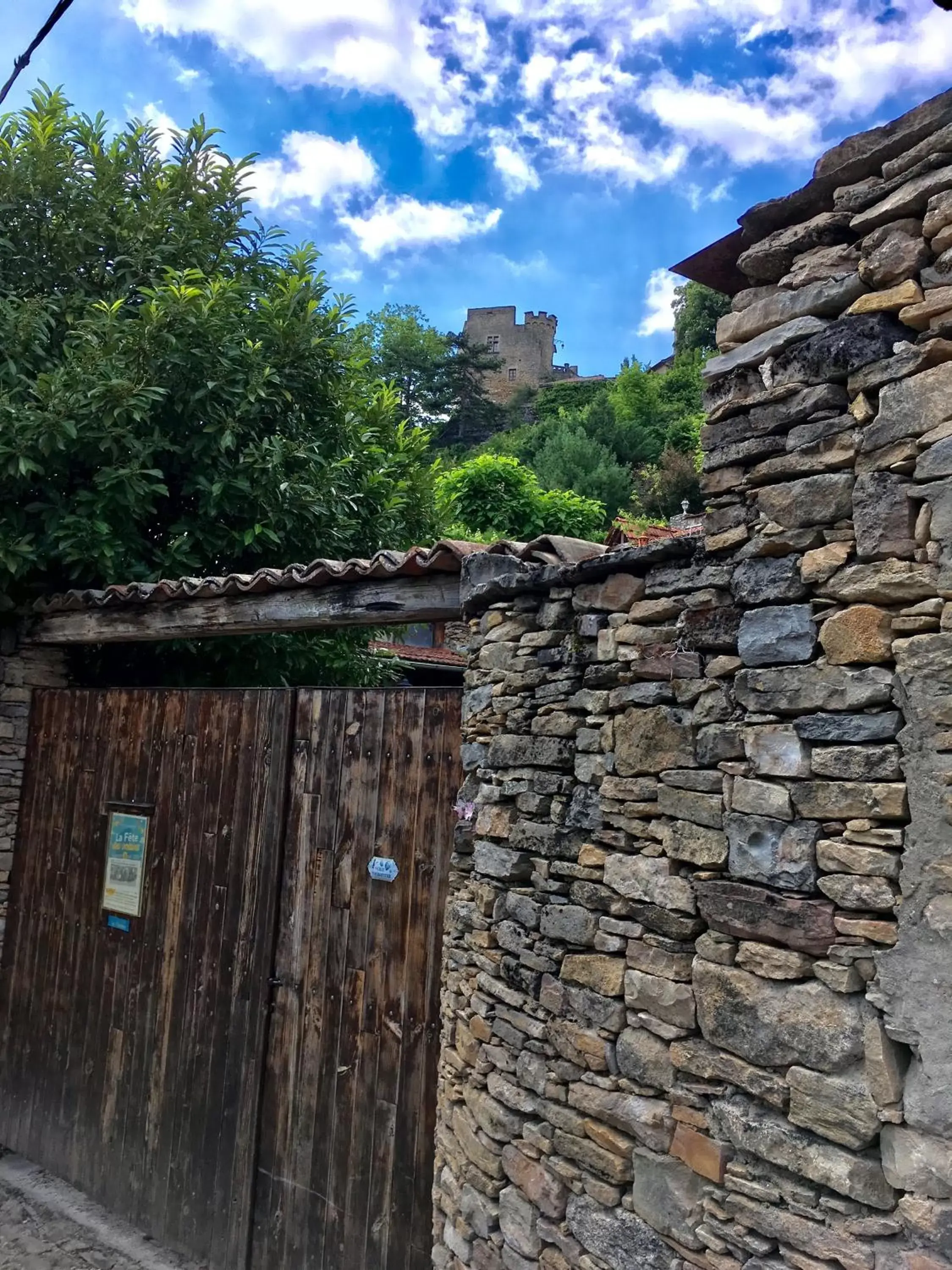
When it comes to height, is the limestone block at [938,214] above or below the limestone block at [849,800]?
above

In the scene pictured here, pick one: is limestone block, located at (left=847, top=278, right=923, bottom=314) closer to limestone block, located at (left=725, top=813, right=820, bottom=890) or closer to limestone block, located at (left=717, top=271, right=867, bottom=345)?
limestone block, located at (left=717, top=271, right=867, bottom=345)

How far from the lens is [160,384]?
500 centimetres

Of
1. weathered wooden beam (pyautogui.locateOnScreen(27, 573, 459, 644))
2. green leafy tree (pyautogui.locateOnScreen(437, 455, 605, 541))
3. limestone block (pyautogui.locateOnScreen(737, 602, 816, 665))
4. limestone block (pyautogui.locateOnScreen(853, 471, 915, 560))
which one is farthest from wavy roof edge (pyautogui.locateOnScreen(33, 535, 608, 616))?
green leafy tree (pyautogui.locateOnScreen(437, 455, 605, 541))

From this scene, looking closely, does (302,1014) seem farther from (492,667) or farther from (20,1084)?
(20,1084)

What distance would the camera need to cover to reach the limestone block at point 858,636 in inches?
69.5

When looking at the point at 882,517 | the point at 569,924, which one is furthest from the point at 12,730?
the point at 882,517

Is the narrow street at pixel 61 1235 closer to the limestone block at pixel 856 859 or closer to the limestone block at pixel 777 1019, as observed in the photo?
the limestone block at pixel 777 1019

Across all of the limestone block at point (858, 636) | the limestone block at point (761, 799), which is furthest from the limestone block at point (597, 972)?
the limestone block at point (858, 636)

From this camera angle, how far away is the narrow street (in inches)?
149

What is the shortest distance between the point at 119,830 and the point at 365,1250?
228 cm

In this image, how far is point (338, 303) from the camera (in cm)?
612

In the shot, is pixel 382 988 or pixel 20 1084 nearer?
pixel 382 988

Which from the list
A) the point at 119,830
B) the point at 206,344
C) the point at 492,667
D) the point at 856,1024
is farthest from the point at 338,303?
the point at 856,1024

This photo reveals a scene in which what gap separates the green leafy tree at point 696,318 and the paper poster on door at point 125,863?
3167 centimetres
